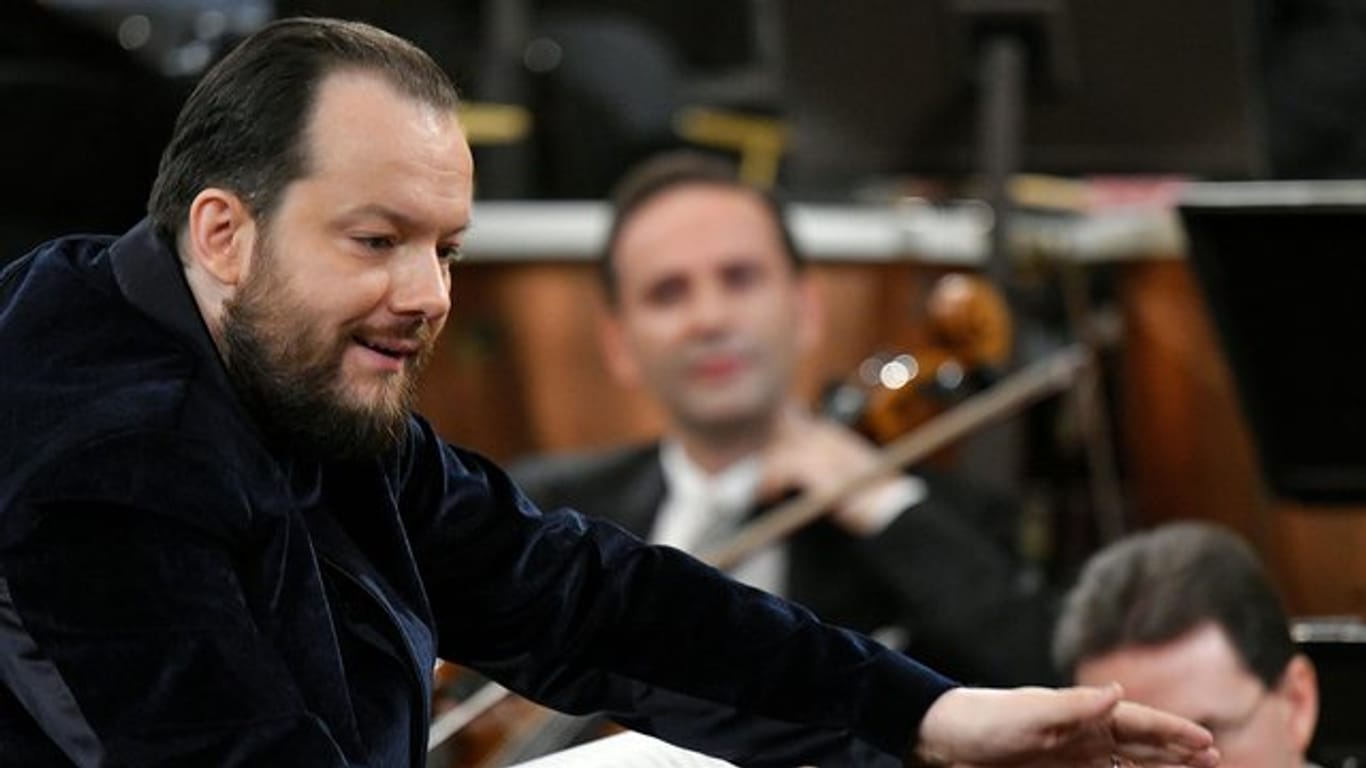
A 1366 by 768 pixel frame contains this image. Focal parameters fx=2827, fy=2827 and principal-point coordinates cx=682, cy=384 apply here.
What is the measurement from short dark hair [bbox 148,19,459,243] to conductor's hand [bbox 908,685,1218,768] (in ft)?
1.87

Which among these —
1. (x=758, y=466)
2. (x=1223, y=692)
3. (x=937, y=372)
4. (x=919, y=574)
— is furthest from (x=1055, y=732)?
(x=937, y=372)

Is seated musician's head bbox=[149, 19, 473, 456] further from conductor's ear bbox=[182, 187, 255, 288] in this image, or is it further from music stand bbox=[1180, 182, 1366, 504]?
music stand bbox=[1180, 182, 1366, 504]

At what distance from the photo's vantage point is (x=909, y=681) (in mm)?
2068

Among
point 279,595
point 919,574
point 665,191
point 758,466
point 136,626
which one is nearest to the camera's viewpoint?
point 136,626

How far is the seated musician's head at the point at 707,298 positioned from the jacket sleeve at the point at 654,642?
5.62ft

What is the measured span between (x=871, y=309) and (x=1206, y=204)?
1.40 m

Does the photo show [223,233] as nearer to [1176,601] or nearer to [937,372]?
[1176,601]

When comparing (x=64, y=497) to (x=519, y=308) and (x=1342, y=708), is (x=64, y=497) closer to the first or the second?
(x=1342, y=708)

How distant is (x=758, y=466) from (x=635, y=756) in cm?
174

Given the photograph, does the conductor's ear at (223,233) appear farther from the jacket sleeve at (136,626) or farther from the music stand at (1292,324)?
the music stand at (1292,324)

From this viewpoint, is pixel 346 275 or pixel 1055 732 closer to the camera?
pixel 346 275

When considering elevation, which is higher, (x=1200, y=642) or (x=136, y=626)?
(x=136, y=626)

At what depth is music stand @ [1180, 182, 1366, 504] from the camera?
11.0 feet

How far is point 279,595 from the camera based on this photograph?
1787mm
